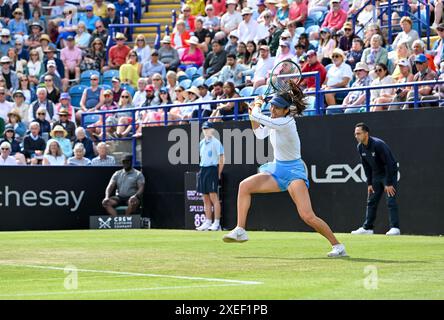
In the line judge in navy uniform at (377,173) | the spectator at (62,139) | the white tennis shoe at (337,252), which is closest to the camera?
the white tennis shoe at (337,252)

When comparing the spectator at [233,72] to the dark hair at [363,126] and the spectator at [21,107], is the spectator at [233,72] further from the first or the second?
the dark hair at [363,126]

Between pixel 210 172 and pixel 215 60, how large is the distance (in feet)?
16.5

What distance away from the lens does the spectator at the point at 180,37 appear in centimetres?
3112

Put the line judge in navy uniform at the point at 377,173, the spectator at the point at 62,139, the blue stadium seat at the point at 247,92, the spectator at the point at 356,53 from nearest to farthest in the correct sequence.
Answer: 1. the line judge in navy uniform at the point at 377,173
2. the spectator at the point at 356,53
3. the blue stadium seat at the point at 247,92
4. the spectator at the point at 62,139

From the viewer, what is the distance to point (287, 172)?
45.4 ft

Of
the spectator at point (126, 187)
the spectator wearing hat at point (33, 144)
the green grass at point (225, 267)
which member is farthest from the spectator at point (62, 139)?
the green grass at point (225, 267)

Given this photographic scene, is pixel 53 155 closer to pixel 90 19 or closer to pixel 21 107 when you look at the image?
pixel 21 107

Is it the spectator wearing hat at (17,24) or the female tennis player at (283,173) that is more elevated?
the spectator wearing hat at (17,24)

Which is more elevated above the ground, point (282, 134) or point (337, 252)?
point (282, 134)

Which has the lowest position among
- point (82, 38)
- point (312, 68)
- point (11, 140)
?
point (11, 140)

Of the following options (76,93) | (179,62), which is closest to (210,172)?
(179,62)

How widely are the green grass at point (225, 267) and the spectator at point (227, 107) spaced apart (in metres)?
6.18
